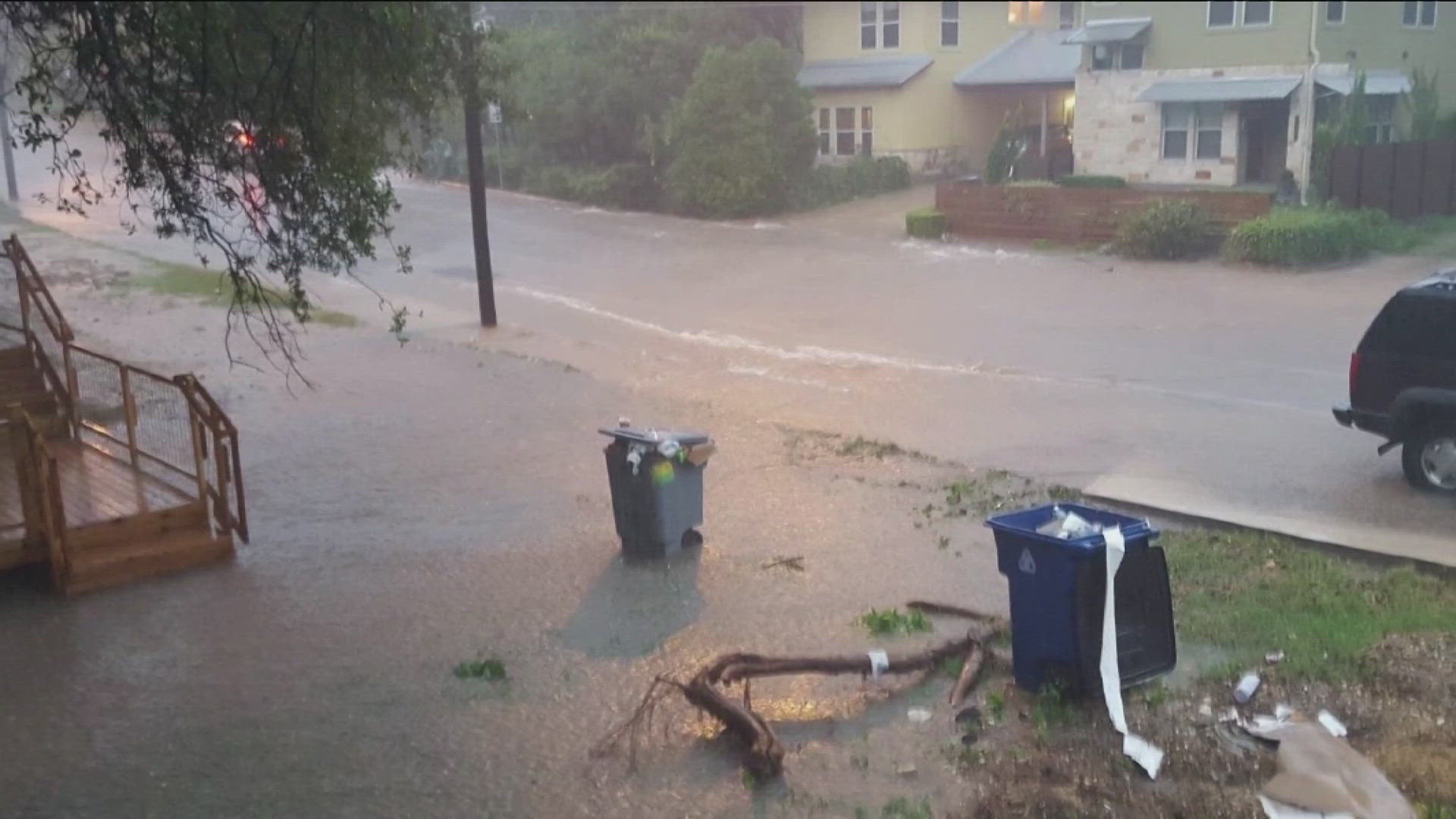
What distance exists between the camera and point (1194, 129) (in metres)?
33.7

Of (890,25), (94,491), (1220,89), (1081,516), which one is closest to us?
(1081,516)

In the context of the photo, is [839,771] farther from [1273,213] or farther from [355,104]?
[1273,213]

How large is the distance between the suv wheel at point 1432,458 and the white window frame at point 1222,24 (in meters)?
23.6

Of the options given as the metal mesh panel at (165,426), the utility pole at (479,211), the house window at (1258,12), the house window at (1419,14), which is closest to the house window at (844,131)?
the house window at (1258,12)

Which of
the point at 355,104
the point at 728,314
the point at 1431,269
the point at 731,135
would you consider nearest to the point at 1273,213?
the point at 1431,269

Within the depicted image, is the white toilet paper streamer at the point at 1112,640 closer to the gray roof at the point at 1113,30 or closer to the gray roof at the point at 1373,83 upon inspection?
the gray roof at the point at 1373,83

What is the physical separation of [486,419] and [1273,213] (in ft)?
53.0

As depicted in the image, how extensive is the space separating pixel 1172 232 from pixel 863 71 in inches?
755

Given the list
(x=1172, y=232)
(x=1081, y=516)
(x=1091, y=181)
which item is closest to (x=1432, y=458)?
(x=1081, y=516)

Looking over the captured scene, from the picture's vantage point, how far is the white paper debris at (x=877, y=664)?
24.1ft

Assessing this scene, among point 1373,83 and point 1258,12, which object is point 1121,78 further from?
point 1373,83

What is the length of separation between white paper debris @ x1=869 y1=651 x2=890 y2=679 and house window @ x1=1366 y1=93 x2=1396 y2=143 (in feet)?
85.0

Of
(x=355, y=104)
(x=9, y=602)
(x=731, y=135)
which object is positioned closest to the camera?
(x=355, y=104)

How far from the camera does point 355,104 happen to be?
26.0ft
